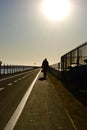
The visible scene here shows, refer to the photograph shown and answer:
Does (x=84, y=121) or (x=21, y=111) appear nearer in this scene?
(x=84, y=121)

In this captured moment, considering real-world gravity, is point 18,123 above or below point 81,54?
below

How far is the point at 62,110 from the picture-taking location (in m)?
13.7

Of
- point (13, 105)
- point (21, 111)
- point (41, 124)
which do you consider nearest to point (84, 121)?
point (41, 124)

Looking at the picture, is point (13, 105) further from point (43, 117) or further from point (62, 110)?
point (43, 117)

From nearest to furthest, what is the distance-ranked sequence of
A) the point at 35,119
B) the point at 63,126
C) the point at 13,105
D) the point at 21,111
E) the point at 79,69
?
the point at 63,126
the point at 35,119
the point at 21,111
the point at 13,105
the point at 79,69

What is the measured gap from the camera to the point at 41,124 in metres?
10.5

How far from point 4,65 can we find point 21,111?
149 ft

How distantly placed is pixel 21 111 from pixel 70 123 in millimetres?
2869

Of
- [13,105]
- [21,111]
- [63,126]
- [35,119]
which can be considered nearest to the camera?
[63,126]

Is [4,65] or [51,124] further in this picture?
[4,65]

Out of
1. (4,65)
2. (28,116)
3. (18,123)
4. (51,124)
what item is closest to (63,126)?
(51,124)

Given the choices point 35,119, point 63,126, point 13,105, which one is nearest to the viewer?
point 63,126

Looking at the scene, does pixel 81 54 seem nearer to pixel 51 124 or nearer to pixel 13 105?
pixel 13 105

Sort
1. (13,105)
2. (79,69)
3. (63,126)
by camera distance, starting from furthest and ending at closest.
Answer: (79,69), (13,105), (63,126)
